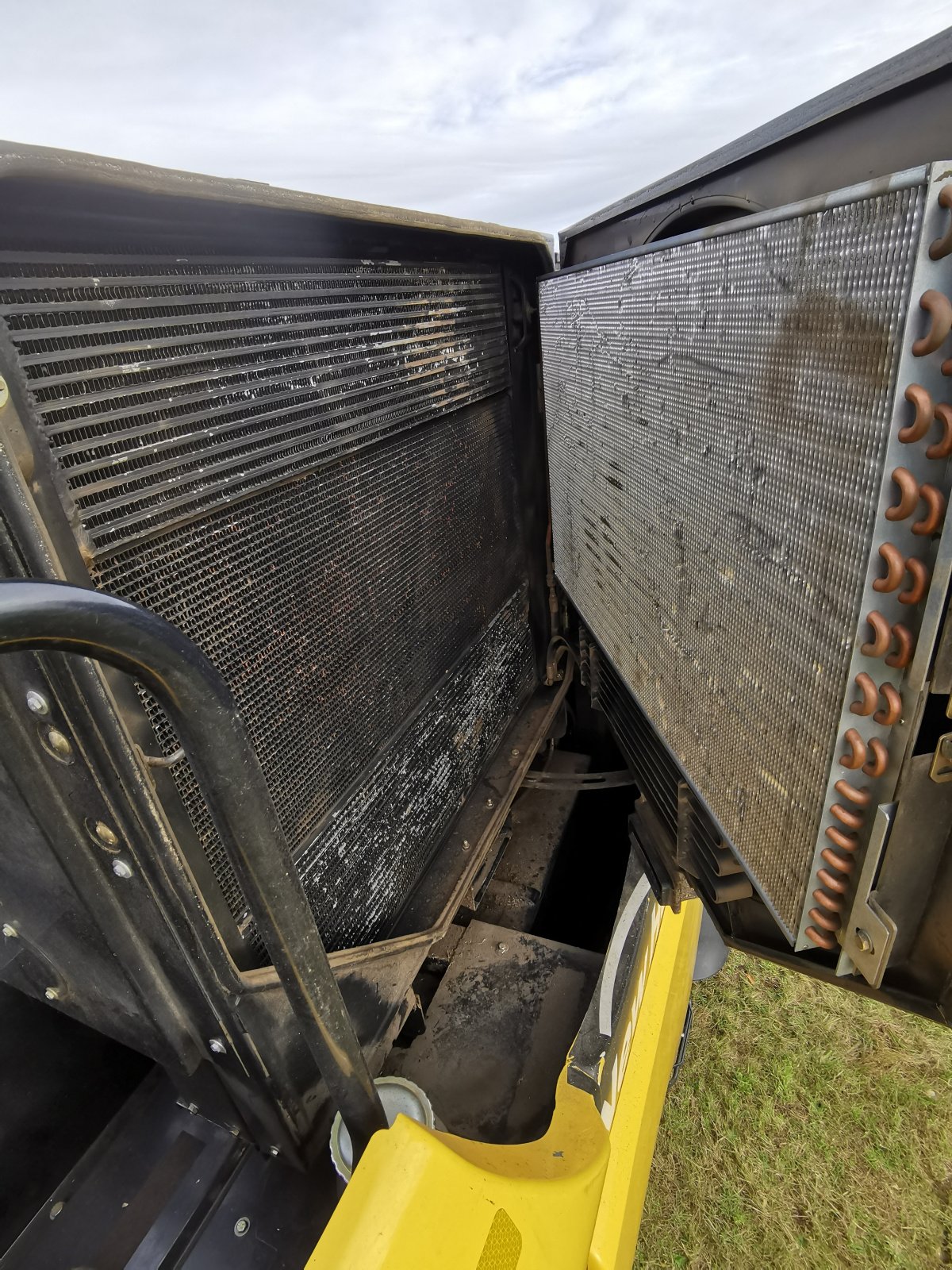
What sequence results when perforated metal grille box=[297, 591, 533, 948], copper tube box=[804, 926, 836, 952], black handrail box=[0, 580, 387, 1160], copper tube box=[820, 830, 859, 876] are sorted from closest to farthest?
1. black handrail box=[0, 580, 387, 1160]
2. copper tube box=[820, 830, 859, 876]
3. copper tube box=[804, 926, 836, 952]
4. perforated metal grille box=[297, 591, 533, 948]

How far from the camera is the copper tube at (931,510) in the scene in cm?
75

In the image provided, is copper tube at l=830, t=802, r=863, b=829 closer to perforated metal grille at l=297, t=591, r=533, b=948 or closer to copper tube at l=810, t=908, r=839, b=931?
copper tube at l=810, t=908, r=839, b=931

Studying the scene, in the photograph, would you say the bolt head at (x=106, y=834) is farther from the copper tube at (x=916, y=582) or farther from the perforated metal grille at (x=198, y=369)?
the copper tube at (x=916, y=582)

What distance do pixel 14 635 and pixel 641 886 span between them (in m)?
1.81

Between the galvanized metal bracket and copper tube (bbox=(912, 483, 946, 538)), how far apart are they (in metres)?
0.42

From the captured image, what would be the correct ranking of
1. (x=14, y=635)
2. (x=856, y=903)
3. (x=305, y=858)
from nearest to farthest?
1. (x=14, y=635)
2. (x=856, y=903)
3. (x=305, y=858)

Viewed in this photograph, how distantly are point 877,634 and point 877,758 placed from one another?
194 mm

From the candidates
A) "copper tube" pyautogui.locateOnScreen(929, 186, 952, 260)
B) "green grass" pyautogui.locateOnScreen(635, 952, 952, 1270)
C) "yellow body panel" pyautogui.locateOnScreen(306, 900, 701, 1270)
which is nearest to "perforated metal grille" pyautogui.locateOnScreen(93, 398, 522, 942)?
"yellow body panel" pyautogui.locateOnScreen(306, 900, 701, 1270)

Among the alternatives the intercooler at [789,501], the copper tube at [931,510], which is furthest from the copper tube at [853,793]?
the copper tube at [931,510]

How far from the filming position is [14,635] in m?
0.53

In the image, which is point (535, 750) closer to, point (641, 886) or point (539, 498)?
point (641, 886)

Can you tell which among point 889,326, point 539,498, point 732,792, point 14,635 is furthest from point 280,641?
point 539,498

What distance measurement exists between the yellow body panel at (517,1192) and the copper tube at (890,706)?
0.89 metres

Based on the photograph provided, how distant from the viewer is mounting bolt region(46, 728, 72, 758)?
0.87 m
